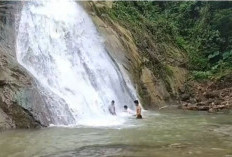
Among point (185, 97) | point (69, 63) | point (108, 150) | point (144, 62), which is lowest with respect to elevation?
point (108, 150)

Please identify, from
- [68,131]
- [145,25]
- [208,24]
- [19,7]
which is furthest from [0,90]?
[208,24]

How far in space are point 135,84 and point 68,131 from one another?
25.4 ft

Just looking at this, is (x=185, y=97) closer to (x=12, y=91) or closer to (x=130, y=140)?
(x=12, y=91)

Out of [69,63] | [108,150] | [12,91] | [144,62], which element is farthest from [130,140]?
[144,62]

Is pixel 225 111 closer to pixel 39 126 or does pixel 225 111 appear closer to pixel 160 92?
pixel 160 92

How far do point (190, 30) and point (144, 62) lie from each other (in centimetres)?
777

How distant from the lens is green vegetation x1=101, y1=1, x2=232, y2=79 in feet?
74.5

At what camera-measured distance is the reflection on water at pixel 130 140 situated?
8797 mm

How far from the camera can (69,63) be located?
16812 millimetres

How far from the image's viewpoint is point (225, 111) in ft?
56.2

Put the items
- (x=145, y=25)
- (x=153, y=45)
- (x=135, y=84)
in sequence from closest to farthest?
(x=135, y=84), (x=153, y=45), (x=145, y=25)

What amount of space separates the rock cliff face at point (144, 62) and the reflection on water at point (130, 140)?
562 cm

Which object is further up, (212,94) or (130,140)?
(212,94)

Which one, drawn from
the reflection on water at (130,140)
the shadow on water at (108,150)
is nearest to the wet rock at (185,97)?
the reflection on water at (130,140)
